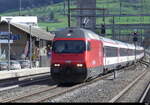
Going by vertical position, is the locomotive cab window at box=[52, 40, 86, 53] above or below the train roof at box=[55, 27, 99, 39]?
below

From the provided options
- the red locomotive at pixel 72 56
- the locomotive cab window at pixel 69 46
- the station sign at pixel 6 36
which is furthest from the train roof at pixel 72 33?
the station sign at pixel 6 36

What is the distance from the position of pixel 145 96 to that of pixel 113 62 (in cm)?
2014

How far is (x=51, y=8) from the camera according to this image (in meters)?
196

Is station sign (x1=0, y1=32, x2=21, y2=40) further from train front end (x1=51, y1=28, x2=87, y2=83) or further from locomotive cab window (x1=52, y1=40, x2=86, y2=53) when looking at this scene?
train front end (x1=51, y1=28, x2=87, y2=83)

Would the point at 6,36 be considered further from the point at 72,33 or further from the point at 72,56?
the point at 72,56

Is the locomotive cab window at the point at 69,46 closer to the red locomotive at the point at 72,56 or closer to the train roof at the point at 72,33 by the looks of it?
the red locomotive at the point at 72,56

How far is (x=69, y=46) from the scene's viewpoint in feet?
87.0

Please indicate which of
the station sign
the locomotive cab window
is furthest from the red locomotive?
the station sign

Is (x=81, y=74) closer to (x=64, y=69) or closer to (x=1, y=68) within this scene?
(x=64, y=69)

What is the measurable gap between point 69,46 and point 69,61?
37.2 inches

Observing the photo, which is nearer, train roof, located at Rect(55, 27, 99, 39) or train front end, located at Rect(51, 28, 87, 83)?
train front end, located at Rect(51, 28, 87, 83)

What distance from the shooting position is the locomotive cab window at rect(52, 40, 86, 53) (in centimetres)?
2638

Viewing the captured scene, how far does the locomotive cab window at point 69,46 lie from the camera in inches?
1038

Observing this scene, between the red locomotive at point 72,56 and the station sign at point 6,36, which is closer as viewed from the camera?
the red locomotive at point 72,56
